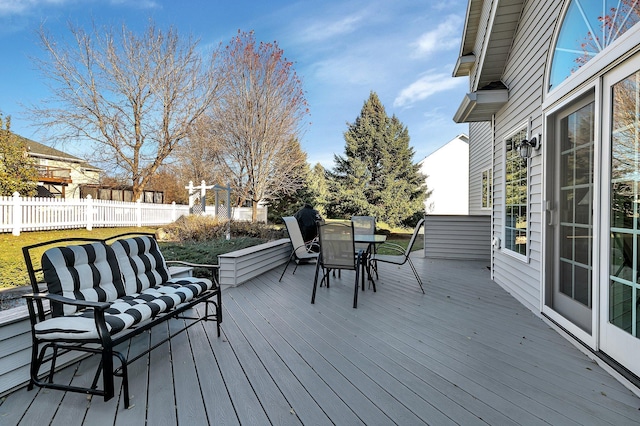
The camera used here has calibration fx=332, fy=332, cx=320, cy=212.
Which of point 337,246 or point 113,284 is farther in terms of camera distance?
point 337,246

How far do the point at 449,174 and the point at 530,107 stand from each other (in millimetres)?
14829

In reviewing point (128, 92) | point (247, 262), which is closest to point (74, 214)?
point (128, 92)

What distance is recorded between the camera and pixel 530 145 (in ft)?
12.5

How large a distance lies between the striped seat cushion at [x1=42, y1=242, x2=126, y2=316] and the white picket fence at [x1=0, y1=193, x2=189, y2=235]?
8057mm

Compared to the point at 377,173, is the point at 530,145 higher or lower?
lower

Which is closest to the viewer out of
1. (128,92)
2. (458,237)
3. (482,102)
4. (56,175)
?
(482,102)

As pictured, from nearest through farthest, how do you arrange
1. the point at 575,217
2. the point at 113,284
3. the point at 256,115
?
Result: 1. the point at 113,284
2. the point at 575,217
3. the point at 256,115

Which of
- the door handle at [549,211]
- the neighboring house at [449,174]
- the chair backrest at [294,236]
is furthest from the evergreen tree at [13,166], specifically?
the neighboring house at [449,174]

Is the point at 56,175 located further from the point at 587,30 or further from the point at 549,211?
the point at 587,30

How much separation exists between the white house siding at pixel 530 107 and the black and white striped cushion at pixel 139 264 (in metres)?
3.86

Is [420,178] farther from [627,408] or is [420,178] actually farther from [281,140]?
[627,408]

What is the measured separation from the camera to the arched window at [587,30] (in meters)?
2.32

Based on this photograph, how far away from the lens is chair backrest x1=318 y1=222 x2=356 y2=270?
4.09 metres

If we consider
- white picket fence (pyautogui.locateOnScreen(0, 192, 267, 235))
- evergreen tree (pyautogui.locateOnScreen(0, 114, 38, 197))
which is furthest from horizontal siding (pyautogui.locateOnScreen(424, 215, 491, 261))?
evergreen tree (pyautogui.locateOnScreen(0, 114, 38, 197))
